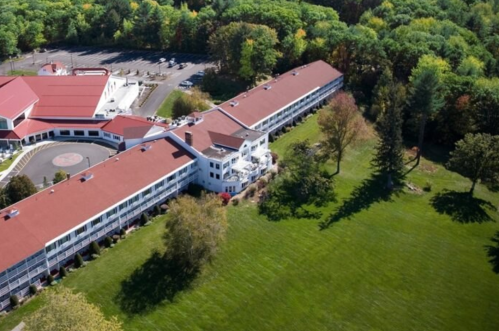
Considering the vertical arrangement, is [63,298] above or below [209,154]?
above

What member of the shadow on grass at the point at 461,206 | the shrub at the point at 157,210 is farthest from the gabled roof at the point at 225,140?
the shadow on grass at the point at 461,206

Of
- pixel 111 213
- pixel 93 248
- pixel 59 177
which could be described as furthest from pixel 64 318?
pixel 59 177

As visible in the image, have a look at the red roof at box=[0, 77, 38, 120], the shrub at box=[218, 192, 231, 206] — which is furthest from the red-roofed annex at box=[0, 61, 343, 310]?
the shrub at box=[218, 192, 231, 206]

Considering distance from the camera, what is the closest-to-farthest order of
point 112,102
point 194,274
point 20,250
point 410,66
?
point 20,250 < point 194,274 < point 112,102 < point 410,66

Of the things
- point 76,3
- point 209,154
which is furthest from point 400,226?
point 76,3

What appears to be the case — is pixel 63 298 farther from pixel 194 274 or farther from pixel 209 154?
pixel 209 154

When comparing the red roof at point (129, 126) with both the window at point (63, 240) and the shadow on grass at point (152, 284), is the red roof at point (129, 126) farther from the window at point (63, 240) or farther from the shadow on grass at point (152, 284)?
the shadow on grass at point (152, 284)
